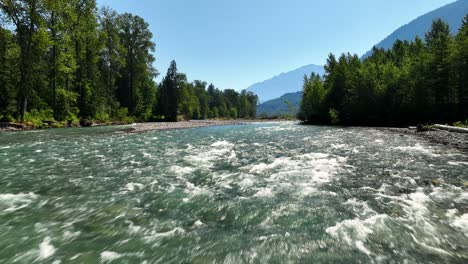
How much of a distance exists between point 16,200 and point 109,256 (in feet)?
14.7

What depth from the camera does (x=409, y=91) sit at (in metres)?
44.4

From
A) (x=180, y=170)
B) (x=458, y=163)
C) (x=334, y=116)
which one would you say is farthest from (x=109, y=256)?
(x=334, y=116)

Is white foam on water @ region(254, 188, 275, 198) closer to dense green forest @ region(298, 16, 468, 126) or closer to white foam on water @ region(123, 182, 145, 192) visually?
white foam on water @ region(123, 182, 145, 192)

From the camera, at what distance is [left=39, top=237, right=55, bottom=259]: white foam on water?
478 centimetres

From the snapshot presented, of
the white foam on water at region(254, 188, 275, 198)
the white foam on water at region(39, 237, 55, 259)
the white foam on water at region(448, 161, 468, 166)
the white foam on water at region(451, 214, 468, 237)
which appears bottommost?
the white foam on water at region(448, 161, 468, 166)

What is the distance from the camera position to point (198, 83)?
163 m

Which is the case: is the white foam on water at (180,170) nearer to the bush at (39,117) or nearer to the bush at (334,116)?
the bush at (39,117)

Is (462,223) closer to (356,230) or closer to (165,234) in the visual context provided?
(356,230)

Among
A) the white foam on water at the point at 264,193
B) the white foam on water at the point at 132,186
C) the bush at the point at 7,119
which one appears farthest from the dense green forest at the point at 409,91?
the bush at the point at 7,119

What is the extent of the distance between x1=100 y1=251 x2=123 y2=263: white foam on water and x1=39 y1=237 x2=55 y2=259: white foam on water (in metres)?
0.85

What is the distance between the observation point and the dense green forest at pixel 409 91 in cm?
3959

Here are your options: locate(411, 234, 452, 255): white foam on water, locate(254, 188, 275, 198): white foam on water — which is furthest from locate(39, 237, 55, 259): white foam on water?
locate(411, 234, 452, 255): white foam on water

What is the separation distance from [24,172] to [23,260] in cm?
758

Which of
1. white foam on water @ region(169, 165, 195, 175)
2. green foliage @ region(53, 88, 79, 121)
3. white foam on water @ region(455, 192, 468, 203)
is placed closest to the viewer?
white foam on water @ region(455, 192, 468, 203)
